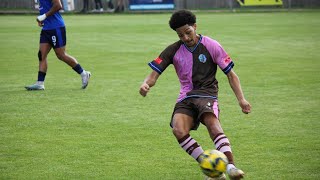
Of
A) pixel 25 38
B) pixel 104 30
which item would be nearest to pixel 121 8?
pixel 104 30

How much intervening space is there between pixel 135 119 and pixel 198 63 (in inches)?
134

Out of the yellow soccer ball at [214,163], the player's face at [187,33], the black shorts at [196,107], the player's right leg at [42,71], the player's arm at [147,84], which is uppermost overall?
the player's face at [187,33]

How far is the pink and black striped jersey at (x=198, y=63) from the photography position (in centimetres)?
768

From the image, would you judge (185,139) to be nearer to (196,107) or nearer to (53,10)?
(196,107)

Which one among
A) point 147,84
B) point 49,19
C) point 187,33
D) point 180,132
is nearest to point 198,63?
point 187,33

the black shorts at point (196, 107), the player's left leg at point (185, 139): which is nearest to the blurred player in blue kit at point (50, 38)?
the black shorts at point (196, 107)

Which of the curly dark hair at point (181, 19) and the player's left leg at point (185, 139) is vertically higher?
the curly dark hair at point (181, 19)

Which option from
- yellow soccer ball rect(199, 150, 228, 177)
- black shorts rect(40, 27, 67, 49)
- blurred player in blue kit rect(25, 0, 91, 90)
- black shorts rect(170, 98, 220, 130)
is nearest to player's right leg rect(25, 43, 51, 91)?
blurred player in blue kit rect(25, 0, 91, 90)

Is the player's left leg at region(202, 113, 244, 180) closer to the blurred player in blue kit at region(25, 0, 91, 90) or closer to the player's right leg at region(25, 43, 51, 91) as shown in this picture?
the blurred player in blue kit at region(25, 0, 91, 90)

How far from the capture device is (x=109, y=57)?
19.9 meters

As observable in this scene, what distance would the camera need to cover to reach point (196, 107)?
757cm

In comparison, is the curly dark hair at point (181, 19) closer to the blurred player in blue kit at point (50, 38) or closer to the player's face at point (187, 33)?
the player's face at point (187, 33)

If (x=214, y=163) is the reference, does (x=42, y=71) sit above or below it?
below

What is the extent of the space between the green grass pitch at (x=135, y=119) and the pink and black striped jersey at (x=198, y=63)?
905 mm
